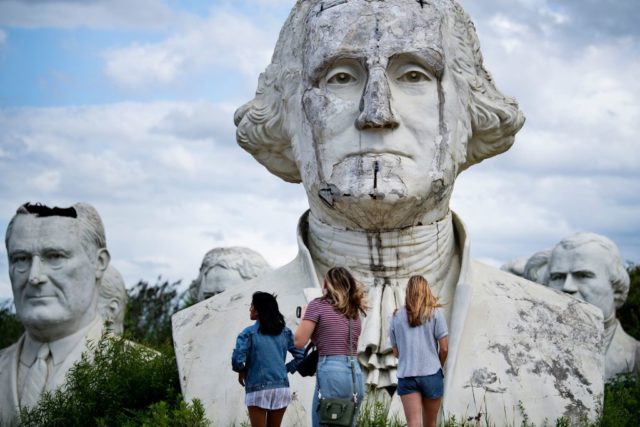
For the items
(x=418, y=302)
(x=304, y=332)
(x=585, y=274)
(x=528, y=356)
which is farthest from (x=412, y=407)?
(x=585, y=274)

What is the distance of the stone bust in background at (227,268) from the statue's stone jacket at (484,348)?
5.46 metres

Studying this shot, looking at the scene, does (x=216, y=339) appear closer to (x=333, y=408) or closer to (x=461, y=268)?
(x=461, y=268)

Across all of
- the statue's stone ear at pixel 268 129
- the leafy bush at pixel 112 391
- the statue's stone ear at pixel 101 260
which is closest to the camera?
the statue's stone ear at pixel 268 129

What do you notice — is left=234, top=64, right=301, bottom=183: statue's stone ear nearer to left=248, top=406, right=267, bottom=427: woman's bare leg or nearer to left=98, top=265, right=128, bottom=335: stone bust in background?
left=248, top=406, right=267, bottom=427: woman's bare leg

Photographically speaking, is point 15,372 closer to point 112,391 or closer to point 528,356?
point 112,391

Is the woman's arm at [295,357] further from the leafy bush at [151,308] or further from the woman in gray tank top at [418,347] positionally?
the leafy bush at [151,308]

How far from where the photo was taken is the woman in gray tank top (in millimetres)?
9422

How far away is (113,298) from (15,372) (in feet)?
8.44

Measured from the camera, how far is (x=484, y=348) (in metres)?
10.9

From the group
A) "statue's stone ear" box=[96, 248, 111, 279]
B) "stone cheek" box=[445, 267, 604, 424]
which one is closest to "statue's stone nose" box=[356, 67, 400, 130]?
"stone cheek" box=[445, 267, 604, 424]

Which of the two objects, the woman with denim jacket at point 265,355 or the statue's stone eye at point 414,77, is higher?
the statue's stone eye at point 414,77

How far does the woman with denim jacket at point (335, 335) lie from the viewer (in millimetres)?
9094

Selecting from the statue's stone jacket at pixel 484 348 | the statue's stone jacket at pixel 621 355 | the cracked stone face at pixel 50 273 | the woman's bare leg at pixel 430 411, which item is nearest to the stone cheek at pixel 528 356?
the statue's stone jacket at pixel 484 348

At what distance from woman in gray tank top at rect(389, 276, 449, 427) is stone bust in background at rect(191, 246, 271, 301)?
299 inches
